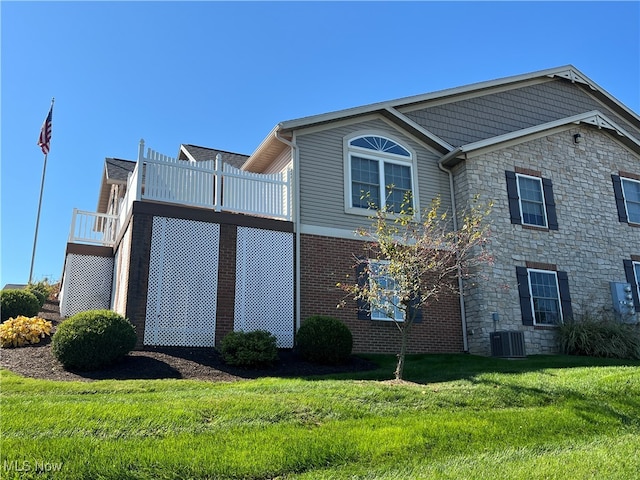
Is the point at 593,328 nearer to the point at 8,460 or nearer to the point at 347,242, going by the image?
the point at 347,242

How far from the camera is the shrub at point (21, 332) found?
11.6 meters

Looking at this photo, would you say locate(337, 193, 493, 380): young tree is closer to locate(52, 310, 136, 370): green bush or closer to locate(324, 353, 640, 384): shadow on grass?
locate(324, 353, 640, 384): shadow on grass

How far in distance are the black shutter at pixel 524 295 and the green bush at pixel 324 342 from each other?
16.8 feet

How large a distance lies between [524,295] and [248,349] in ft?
24.8

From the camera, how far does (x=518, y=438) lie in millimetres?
6848

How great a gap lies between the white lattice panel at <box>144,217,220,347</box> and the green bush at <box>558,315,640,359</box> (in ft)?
28.8

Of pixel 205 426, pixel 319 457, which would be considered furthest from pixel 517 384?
pixel 205 426

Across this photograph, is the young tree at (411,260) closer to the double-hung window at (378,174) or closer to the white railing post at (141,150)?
the double-hung window at (378,174)

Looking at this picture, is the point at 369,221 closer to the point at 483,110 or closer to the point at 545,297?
the point at 545,297

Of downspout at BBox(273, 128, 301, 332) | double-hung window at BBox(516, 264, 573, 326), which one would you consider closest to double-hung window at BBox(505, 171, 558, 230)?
double-hung window at BBox(516, 264, 573, 326)

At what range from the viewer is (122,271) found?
528 inches

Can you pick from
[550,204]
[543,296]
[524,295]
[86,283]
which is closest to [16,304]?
[86,283]

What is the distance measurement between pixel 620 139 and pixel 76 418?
1758 cm

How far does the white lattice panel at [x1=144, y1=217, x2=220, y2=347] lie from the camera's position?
39.0 ft
